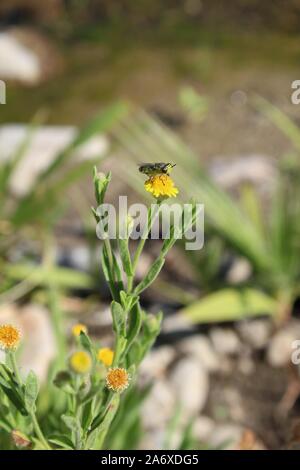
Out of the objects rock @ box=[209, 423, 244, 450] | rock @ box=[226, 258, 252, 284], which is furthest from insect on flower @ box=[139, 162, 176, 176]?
rock @ box=[226, 258, 252, 284]

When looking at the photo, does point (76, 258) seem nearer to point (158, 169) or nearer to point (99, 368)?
point (99, 368)

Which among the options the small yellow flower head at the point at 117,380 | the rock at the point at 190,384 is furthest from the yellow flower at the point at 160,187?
the rock at the point at 190,384

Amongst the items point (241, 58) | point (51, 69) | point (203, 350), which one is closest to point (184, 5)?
point (241, 58)

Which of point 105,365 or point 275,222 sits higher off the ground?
point 275,222

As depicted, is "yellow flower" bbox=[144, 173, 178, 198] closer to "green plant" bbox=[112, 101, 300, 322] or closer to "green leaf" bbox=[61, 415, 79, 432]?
"green leaf" bbox=[61, 415, 79, 432]

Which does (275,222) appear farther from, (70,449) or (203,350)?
(70,449)

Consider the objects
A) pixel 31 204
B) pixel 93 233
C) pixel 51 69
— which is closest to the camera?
pixel 31 204

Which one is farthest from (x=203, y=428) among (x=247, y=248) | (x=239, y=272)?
(x=239, y=272)
